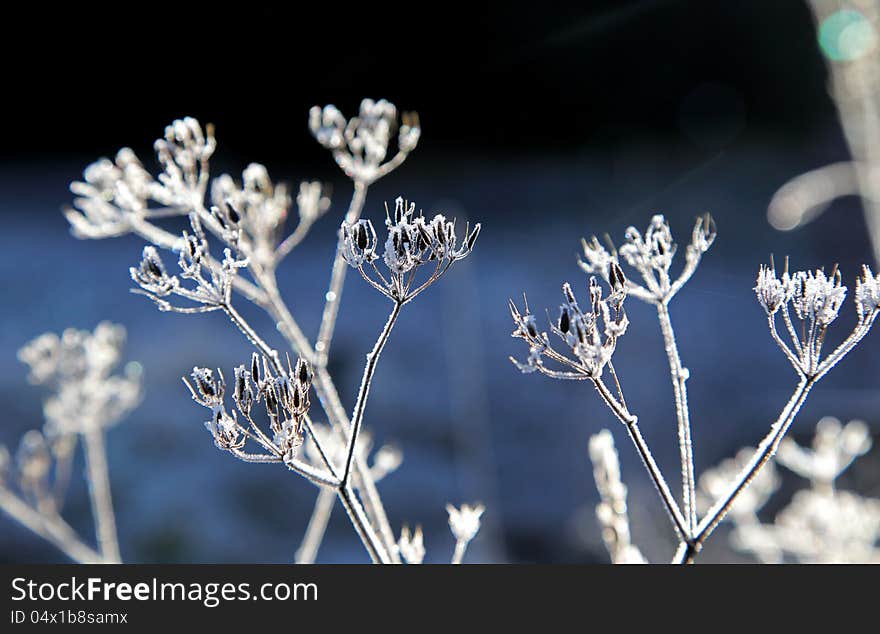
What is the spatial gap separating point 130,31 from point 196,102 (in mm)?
664

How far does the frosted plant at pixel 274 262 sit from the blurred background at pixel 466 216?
2.50m

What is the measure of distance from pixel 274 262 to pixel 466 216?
5.16m

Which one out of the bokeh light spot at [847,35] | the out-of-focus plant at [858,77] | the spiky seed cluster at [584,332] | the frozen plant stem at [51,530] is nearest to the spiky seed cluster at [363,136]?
the spiky seed cluster at [584,332]

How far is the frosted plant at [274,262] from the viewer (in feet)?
1.99

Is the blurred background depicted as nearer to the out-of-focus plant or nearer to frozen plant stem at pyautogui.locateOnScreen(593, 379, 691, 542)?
the out-of-focus plant

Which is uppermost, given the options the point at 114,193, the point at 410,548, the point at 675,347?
the point at 114,193

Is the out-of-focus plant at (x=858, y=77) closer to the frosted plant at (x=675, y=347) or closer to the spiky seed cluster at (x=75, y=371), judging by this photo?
the frosted plant at (x=675, y=347)

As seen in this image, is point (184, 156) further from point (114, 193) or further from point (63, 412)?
point (63, 412)

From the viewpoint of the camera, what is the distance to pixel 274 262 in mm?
942

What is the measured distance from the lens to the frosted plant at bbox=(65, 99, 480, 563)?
0.61 metres

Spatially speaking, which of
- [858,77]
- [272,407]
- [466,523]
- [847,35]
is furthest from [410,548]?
[847,35]

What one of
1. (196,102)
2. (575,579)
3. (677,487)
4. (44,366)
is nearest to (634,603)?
(575,579)

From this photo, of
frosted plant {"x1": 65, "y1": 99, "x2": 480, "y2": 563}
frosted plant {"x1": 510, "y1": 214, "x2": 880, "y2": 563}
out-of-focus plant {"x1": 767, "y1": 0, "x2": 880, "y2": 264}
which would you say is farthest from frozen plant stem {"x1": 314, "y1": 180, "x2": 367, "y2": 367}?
out-of-focus plant {"x1": 767, "y1": 0, "x2": 880, "y2": 264}

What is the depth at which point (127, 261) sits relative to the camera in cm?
512
